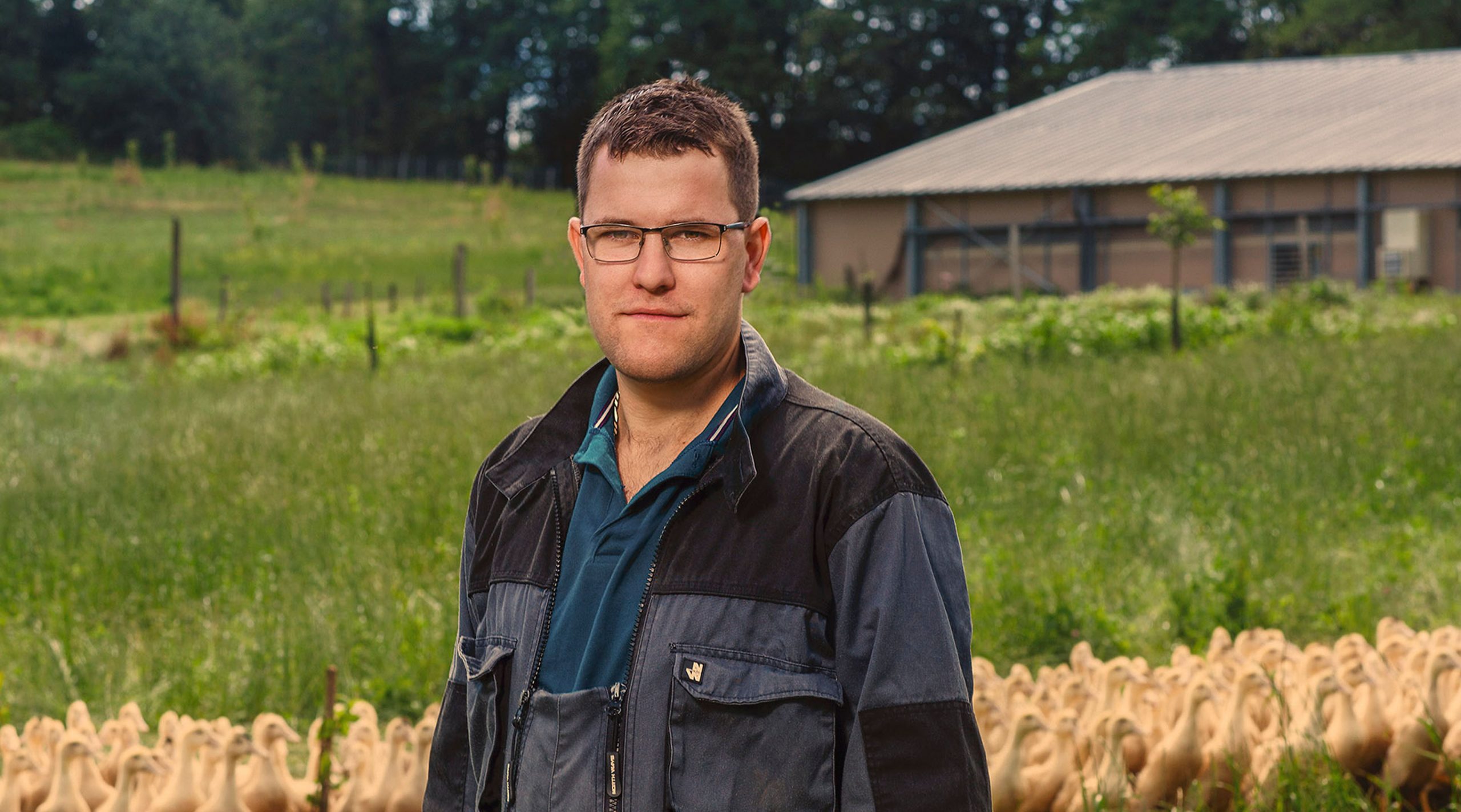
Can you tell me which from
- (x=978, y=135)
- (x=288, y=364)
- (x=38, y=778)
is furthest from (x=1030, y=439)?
(x=978, y=135)

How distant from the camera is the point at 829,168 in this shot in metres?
56.4

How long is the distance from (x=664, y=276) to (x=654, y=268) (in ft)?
0.06

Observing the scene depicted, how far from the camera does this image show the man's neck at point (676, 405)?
6.97 feet

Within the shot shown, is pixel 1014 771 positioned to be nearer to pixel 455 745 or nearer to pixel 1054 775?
pixel 1054 775

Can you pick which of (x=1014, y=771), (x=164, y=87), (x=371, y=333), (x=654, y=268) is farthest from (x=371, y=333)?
(x=164, y=87)

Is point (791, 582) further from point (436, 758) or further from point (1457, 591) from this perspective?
point (1457, 591)

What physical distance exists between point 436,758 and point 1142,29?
60.0 m

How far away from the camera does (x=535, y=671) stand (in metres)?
2.08

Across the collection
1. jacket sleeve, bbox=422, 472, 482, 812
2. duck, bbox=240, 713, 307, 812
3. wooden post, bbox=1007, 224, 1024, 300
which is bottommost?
duck, bbox=240, 713, 307, 812

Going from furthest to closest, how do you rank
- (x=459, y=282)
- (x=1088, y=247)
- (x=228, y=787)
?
(x=1088, y=247)
(x=459, y=282)
(x=228, y=787)

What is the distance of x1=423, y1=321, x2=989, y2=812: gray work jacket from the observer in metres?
1.91

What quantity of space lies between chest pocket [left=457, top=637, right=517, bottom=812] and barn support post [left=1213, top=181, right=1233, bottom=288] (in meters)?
28.3

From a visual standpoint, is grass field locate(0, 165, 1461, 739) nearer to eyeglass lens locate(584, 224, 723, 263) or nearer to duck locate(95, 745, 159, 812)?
duck locate(95, 745, 159, 812)

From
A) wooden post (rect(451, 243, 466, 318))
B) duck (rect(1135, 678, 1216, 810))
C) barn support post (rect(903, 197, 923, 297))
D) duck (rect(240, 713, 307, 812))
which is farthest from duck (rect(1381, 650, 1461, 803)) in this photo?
barn support post (rect(903, 197, 923, 297))
